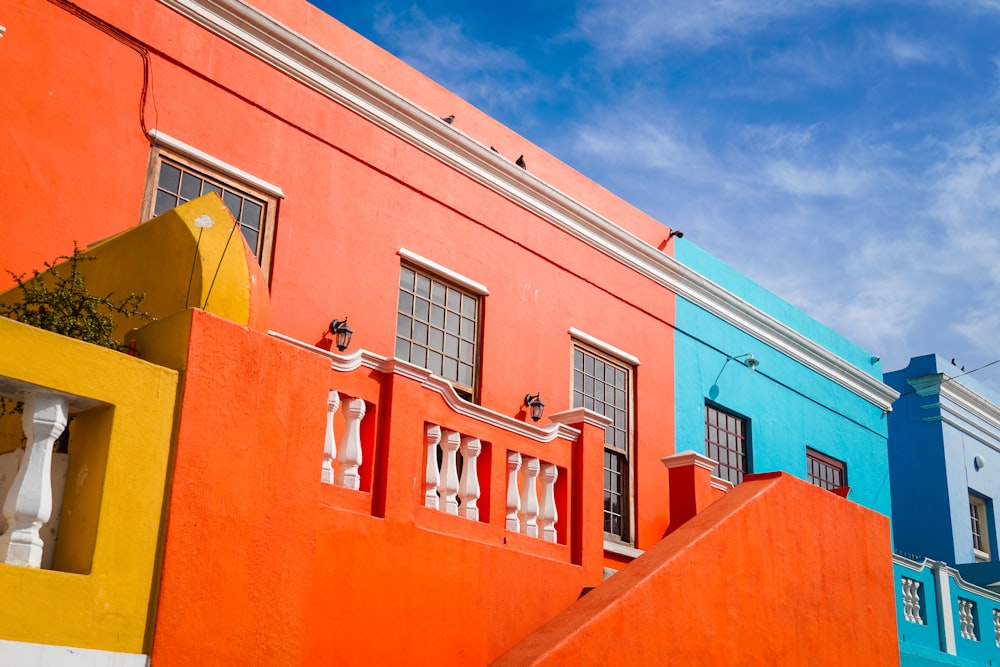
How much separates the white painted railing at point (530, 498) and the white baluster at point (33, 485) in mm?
3069

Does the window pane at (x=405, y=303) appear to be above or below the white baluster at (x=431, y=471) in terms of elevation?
above

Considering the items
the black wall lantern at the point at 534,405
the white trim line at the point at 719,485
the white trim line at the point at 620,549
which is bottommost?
the white trim line at the point at 620,549

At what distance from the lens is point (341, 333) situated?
335 inches

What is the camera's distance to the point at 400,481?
5.95 metres

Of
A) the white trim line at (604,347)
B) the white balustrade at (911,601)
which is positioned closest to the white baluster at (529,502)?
the white trim line at (604,347)

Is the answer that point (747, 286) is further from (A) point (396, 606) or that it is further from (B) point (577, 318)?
(A) point (396, 606)

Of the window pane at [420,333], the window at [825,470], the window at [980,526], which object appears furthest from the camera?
the window at [980,526]

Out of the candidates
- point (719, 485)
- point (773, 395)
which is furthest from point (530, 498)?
point (773, 395)

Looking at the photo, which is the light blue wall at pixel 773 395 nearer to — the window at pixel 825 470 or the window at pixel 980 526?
the window at pixel 825 470

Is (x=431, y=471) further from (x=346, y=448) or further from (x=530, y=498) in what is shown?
(x=530, y=498)

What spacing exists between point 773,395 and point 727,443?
1206mm

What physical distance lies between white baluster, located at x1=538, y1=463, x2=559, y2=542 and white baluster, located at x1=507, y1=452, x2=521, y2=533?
8.8 inches

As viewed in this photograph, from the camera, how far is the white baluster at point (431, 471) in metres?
6.20

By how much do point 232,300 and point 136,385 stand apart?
0.72m
